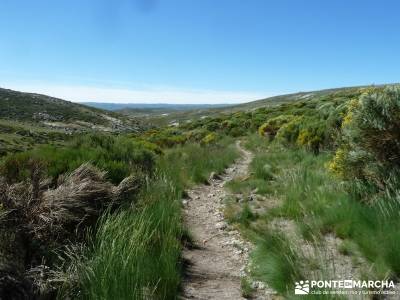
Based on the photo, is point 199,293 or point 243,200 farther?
point 243,200

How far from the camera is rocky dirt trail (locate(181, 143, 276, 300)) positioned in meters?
4.41

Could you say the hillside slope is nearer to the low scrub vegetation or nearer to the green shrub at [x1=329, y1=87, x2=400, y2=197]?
the low scrub vegetation

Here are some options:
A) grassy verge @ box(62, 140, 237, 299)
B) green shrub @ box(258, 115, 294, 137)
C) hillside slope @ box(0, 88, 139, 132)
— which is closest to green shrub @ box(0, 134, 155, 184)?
grassy verge @ box(62, 140, 237, 299)

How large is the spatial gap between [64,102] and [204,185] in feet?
488

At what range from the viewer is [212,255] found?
18.9 feet

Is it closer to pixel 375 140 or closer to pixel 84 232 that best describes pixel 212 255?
pixel 84 232

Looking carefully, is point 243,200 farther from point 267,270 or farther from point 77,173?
point 267,270

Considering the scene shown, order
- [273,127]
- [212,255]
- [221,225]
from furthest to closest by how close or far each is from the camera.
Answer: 1. [273,127]
2. [221,225]
3. [212,255]

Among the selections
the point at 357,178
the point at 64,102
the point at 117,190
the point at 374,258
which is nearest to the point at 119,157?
the point at 117,190

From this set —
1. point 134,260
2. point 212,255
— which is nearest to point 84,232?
point 134,260

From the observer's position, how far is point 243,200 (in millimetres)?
8688

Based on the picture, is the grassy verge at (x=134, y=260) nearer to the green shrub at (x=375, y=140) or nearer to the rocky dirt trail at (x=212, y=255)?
the rocky dirt trail at (x=212, y=255)

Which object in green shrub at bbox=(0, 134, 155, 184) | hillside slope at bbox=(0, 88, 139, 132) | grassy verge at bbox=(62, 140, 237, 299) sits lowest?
hillside slope at bbox=(0, 88, 139, 132)

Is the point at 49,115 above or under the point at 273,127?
under
